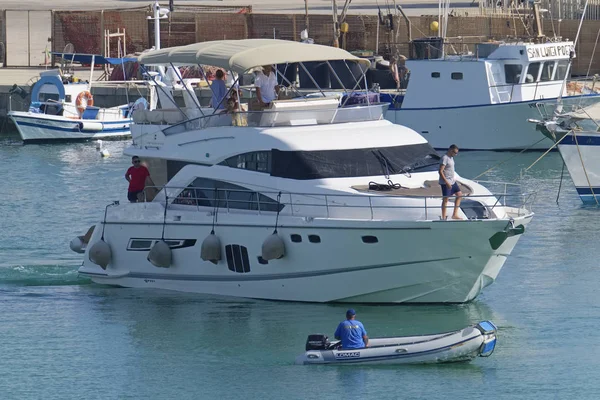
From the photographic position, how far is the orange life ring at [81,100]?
51625 millimetres

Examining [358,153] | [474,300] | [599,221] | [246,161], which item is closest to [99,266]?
[246,161]

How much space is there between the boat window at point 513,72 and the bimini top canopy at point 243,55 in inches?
782

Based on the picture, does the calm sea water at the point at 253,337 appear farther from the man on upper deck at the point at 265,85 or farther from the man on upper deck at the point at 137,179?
the man on upper deck at the point at 265,85

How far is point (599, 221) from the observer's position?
3334cm

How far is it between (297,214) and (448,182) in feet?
8.79

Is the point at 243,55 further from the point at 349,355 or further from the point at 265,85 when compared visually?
the point at 349,355

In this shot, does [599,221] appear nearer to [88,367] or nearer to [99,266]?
[99,266]

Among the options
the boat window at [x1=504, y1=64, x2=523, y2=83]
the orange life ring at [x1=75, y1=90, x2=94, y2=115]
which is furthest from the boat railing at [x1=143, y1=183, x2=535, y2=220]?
the orange life ring at [x1=75, y1=90, x2=94, y2=115]

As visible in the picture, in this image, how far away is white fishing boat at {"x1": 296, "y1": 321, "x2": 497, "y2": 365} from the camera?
20.5 m

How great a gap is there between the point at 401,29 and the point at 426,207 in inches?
1525

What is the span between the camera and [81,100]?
51.8 metres

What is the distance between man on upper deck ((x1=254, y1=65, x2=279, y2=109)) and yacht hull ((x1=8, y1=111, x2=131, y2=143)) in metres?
26.2

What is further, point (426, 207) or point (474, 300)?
point (474, 300)

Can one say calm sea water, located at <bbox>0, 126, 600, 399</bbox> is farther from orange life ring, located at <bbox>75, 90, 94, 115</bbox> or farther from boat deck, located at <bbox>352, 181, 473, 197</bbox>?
orange life ring, located at <bbox>75, 90, 94, 115</bbox>
